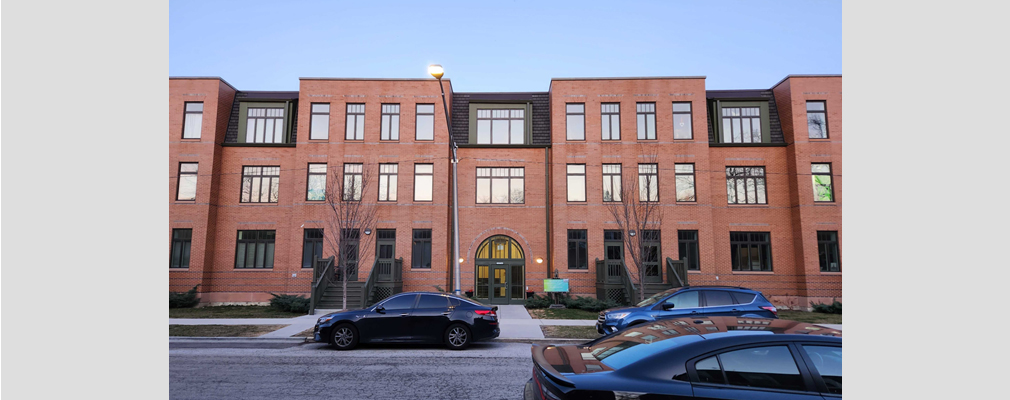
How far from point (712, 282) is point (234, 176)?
23.0 meters

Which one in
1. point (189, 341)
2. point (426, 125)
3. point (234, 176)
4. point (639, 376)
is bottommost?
point (189, 341)

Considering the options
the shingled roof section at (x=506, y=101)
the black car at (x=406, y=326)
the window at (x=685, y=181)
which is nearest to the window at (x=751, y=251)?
the window at (x=685, y=181)

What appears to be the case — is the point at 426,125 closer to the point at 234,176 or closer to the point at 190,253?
the point at 234,176

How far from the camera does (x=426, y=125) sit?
25.2 m

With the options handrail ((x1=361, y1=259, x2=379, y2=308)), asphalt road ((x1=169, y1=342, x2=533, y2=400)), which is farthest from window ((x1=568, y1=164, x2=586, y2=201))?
asphalt road ((x1=169, y1=342, x2=533, y2=400))

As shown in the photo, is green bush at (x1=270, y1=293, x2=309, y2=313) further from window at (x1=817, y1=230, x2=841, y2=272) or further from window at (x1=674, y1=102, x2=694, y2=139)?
window at (x1=817, y1=230, x2=841, y2=272)

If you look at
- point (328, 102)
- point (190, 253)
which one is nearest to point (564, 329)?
point (328, 102)

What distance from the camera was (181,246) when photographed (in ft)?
79.8

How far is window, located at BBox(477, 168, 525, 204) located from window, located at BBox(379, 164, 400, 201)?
13.0ft

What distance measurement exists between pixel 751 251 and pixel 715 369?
74.3 feet

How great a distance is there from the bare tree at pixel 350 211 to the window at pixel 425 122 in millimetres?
2796

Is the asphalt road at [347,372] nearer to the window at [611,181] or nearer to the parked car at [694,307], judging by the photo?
the parked car at [694,307]

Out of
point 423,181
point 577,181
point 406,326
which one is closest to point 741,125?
point 577,181

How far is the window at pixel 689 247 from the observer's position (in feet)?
79.2
